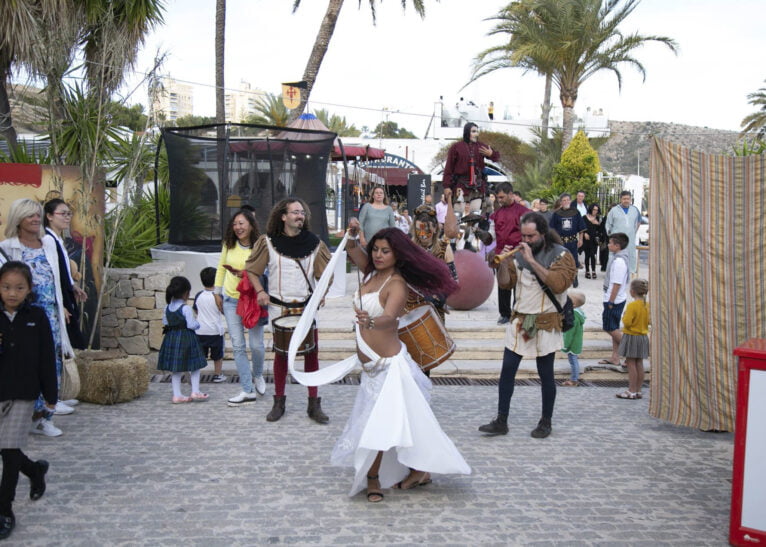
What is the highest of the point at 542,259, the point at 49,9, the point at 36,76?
the point at 49,9

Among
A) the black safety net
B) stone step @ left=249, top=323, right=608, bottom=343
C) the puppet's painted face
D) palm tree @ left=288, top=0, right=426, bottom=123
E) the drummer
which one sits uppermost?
palm tree @ left=288, top=0, right=426, bottom=123

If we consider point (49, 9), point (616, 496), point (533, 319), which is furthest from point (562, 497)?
point (49, 9)

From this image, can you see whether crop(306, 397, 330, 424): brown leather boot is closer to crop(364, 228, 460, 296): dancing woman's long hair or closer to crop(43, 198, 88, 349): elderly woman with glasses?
crop(364, 228, 460, 296): dancing woman's long hair

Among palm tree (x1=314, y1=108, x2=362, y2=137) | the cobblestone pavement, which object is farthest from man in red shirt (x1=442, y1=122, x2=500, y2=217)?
palm tree (x1=314, y1=108, x2=362, y2=137)

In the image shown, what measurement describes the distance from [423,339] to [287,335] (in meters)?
1.41

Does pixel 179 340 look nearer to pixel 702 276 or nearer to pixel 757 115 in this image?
pixel 702 276

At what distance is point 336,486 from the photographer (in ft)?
16.0

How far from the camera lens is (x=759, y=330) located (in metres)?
5.65

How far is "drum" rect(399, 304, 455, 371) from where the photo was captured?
17.9 feet

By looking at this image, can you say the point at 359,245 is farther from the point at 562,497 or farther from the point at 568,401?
the point at 568,401

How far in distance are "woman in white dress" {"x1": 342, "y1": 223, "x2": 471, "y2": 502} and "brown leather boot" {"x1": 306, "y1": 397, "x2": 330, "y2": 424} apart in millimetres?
1585

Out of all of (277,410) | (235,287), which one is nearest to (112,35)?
(235,287)

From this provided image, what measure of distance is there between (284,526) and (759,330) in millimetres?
3929

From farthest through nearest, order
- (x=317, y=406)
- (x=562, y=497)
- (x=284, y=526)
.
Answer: (x=317, y=406), (x=562, y=497), (x=284, y=526)
